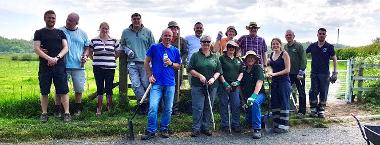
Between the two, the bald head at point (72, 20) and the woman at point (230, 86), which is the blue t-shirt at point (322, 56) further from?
the bald head at point (72, 20)

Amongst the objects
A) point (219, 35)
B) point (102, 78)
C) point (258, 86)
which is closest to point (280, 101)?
point (258, 86)

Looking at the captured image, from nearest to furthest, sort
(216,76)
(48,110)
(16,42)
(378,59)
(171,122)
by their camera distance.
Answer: (216,76)
(171,122)
(48,110)
(378,59)
(16,42)

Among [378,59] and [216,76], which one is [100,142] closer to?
[216,76]

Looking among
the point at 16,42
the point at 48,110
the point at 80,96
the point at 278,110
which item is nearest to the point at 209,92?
the point at 278,110

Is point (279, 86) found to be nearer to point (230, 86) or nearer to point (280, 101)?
point (280, 101)

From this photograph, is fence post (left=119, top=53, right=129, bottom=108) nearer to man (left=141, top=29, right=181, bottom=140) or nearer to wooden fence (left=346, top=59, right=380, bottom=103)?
man (left=141, top=29, right=181, bottom=140)

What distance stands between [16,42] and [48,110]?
12733 cm

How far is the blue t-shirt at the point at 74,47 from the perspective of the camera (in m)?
8.85

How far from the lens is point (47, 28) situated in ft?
27.7

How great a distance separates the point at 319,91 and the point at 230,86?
2.80m

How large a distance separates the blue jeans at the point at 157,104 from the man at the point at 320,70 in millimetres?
3680

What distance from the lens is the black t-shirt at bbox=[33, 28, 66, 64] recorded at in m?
8.41

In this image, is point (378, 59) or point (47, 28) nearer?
point (47, 28)

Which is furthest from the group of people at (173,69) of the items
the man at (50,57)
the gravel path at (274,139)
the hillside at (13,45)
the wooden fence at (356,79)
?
the hillside at (13,45)
